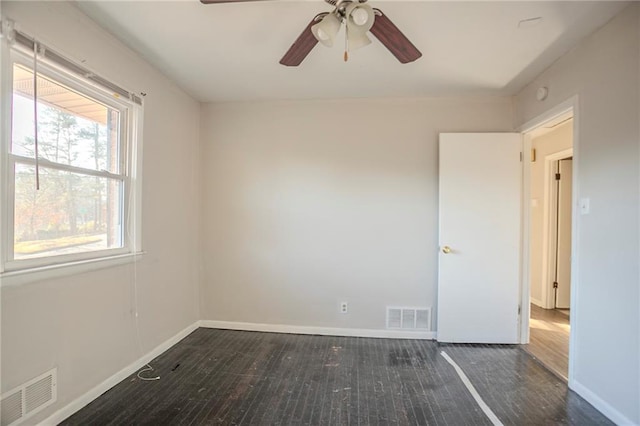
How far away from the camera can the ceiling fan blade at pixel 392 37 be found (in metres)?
1.53

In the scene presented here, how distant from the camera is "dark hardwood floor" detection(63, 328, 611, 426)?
191 cm

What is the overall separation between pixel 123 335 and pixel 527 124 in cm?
388

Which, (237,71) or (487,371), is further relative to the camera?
(237,71)

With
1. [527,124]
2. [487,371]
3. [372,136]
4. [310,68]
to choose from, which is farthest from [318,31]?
[487,371]

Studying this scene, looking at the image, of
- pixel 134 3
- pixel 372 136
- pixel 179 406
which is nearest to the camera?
pixel 134 3

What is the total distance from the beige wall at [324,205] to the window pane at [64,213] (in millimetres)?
1210

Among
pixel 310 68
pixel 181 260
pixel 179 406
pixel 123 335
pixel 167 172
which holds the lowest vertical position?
pixel 179 406

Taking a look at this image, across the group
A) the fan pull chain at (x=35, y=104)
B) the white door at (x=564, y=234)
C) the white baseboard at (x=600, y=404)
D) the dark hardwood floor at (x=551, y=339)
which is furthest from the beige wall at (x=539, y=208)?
the fan pull chain at (x=35, y=104)

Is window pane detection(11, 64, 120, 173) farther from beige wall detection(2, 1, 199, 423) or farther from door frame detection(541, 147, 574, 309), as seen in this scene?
door frame detection(541, 147, 574, 309)

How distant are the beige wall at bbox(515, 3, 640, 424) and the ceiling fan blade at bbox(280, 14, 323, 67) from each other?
1869mm

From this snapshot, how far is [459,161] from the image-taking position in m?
3.02

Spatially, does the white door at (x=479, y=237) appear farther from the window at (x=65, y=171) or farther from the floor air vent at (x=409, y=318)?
the window at (x=65, y=171)

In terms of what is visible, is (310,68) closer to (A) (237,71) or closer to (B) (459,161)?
(A) (237,71)

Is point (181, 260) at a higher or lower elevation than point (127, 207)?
lower
